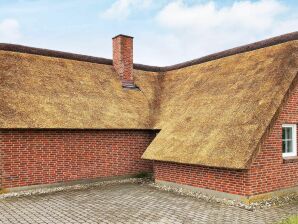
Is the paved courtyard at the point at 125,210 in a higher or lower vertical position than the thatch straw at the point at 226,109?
lower

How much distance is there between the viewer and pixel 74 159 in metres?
13.7

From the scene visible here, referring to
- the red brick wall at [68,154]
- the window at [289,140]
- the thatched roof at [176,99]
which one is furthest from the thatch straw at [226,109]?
the red brick wall at [68,154]

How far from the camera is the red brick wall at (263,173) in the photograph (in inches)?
406

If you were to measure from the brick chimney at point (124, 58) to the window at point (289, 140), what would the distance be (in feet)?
28.4

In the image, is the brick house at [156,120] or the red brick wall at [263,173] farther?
the brick house at [156,120]

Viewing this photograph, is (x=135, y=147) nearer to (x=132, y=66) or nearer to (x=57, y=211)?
(x=132, y=66)

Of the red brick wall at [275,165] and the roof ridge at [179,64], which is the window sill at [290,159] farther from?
the roof ridge at [179,64]

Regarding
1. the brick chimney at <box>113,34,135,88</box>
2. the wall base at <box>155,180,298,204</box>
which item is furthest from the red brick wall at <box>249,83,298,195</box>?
the brick chimney at <box>113,34,135,88</box>

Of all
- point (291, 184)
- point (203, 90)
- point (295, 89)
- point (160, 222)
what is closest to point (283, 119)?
point (295, 89)

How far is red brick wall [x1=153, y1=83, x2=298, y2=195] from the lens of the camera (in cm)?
1030

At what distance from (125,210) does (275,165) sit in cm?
522

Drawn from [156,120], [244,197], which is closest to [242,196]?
[244,197]

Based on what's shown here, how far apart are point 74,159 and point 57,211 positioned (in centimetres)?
442

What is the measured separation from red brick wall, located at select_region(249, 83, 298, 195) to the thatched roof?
642 millimetres
